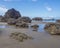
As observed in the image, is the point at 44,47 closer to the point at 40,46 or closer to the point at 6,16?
the point at 40,46

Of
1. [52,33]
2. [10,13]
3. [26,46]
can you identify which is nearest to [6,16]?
[10,13]

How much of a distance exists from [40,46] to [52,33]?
13.9 feet

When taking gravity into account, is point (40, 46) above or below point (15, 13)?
below

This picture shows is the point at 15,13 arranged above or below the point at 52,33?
above

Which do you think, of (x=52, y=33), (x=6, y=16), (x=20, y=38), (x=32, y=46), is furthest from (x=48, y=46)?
(x=6, y=16)

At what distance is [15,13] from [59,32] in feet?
72.4

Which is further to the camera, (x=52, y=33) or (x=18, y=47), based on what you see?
(x=52, y=33)

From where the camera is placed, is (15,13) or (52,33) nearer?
(52,33)

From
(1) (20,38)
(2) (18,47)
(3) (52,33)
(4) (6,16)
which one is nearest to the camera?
(2) (18,47)

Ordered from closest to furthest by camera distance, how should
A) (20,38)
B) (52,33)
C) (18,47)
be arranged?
(18,47) < (20,38) < (52,33)

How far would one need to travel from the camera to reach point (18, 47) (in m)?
7.48

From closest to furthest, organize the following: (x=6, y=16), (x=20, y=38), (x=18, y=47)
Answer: (x=18, y=47)
(x=20, y=38)
(x=6, y=16)

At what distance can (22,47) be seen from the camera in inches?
296

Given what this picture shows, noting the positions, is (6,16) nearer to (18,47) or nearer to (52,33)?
(52,33)
